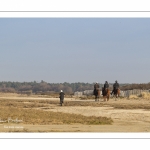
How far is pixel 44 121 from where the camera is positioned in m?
22.2
